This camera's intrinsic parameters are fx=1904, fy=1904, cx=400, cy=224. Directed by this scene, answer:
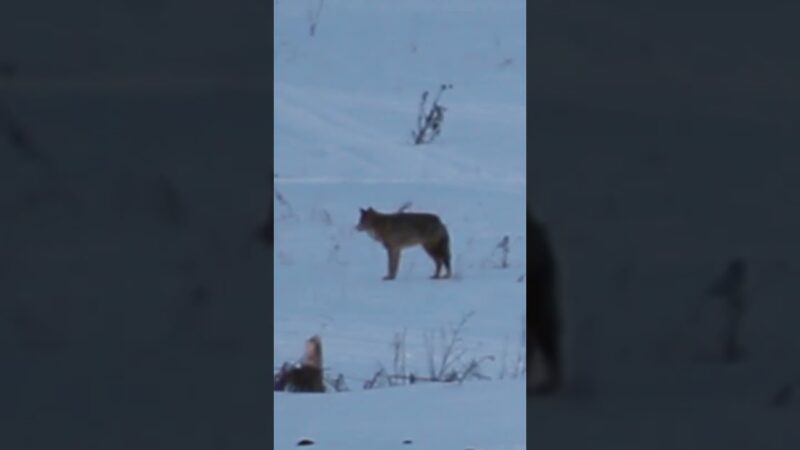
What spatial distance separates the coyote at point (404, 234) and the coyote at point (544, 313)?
2.23 m

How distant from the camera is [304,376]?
231cm

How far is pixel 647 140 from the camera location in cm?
88

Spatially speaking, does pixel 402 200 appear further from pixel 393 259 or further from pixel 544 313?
pixel 544 313

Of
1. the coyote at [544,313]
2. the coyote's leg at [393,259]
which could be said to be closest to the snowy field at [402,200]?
the coyote's leg at [393,259]

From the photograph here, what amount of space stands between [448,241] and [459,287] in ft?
0.71

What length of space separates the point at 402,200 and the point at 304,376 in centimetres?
109

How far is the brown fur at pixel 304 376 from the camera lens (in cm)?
224

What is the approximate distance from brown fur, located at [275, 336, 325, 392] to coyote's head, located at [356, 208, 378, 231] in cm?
77
